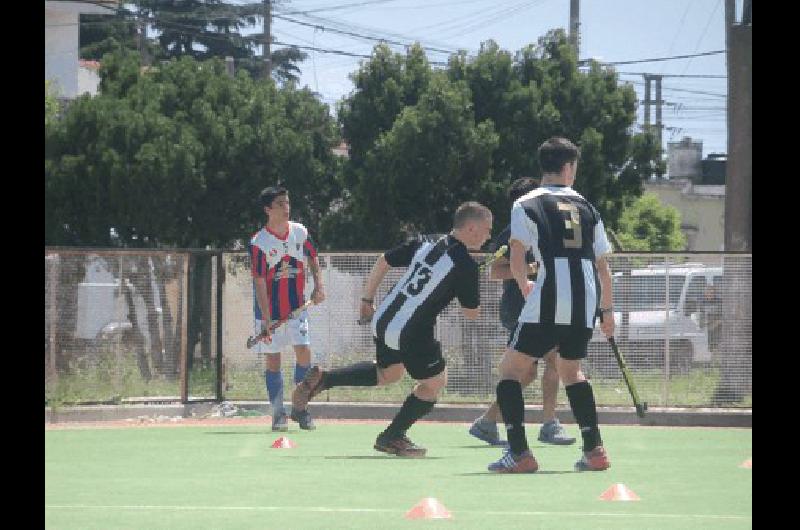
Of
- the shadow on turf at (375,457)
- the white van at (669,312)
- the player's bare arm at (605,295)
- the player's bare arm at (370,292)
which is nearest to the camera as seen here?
the player's bare arm at (605,295)

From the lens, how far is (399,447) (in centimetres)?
1179

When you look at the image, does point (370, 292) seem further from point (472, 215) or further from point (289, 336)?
point (289, 336)

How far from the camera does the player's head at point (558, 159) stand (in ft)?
34.2

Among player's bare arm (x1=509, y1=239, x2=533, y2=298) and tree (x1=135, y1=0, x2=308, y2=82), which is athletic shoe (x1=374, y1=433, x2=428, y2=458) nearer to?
player's bare arm (x1=509, y1=239, x2=533, y2=298)

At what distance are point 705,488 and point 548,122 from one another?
65.6 ft

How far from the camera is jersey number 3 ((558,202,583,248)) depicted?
33.6ft

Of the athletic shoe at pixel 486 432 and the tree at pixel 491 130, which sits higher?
the tree at pixel 491 130

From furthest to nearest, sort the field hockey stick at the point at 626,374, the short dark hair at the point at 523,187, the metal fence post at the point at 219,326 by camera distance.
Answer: the metal fence post at the point at 219,326 → the short dark hair at the point at 523,187 → the field hockey stick at the point at 626,374

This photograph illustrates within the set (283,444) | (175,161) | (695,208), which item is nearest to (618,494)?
(283,444)

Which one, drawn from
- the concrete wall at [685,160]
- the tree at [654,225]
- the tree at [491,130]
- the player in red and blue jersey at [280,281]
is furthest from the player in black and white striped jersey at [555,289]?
the concrete wall at [685,160]

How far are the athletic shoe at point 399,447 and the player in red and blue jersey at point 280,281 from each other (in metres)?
2.90

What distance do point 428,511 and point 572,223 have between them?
2829 millimetres

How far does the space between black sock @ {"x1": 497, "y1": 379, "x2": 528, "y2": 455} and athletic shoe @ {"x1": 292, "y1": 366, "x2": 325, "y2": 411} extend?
2.73 meters

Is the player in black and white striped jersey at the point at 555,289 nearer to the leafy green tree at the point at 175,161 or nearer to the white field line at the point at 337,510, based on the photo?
the white field line at the point at 337,510
